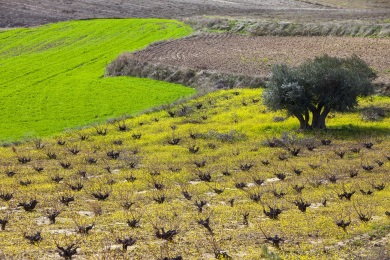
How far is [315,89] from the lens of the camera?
123 ft

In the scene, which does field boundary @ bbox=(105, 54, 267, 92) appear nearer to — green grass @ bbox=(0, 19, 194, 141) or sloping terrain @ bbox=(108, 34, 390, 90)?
sloping terrain @ bbox=(108, 34, 390, 90)

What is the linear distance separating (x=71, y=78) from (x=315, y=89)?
28.6 metres

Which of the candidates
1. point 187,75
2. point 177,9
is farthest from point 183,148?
point 177,9

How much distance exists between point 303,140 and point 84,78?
28.7 m

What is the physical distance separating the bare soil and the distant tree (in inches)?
1554

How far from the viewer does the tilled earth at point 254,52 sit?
54.4 meters

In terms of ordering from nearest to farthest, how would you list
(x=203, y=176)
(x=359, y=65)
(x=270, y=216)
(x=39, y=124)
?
(x=270, y=216)
(x=203, y=176)
(x=359, y=65)
(x=39, y=124)

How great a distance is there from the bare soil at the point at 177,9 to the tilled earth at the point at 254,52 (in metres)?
12.5

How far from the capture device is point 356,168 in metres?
29.4

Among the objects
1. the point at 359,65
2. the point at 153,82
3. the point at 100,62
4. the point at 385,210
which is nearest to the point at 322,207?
the point at 385,210

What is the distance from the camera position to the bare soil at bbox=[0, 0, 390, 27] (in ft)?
274

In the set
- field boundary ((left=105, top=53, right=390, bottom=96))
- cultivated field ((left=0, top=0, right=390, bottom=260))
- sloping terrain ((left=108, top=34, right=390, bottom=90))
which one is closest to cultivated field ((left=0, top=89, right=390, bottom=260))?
cultivated field ((left=0, top=0, right=390, bottom=260))

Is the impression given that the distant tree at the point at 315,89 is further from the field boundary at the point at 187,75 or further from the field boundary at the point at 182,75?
the field boundary at the point at 182,75

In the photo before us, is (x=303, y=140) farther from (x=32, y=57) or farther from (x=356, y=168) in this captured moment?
(x=32, y=57)
